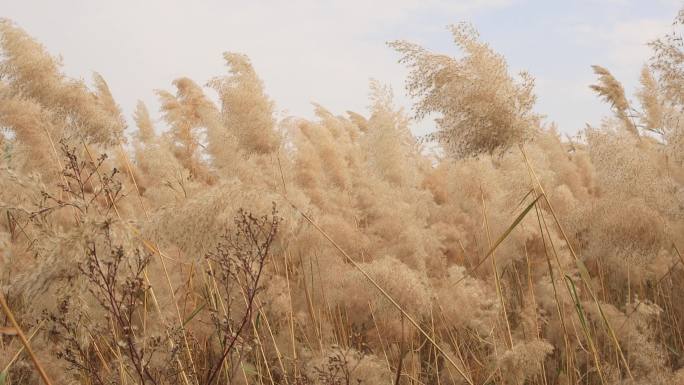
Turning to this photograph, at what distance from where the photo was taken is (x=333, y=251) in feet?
13.0

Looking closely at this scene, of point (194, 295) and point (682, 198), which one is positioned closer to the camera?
point (682, 198)

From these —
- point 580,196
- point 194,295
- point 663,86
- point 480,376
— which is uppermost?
point 663,86

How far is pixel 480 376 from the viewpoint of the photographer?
3.64 meters

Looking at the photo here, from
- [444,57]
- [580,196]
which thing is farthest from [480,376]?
[580,196]

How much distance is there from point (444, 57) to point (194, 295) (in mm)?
2410

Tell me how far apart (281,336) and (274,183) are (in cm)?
122

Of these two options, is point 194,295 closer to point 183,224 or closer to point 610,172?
point 183,224

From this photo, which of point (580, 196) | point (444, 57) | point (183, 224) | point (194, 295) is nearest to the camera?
point (183, 224)

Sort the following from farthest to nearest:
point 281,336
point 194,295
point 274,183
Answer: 1. point 274,183
2. point 194,295
3. point 281,336

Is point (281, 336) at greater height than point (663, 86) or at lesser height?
lesser

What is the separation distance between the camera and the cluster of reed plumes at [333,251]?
6.42ft

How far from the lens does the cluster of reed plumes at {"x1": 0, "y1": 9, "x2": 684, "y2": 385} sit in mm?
1956

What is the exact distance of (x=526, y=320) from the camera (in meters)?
3.61

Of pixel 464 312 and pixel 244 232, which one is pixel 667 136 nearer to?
pixel 464 312
